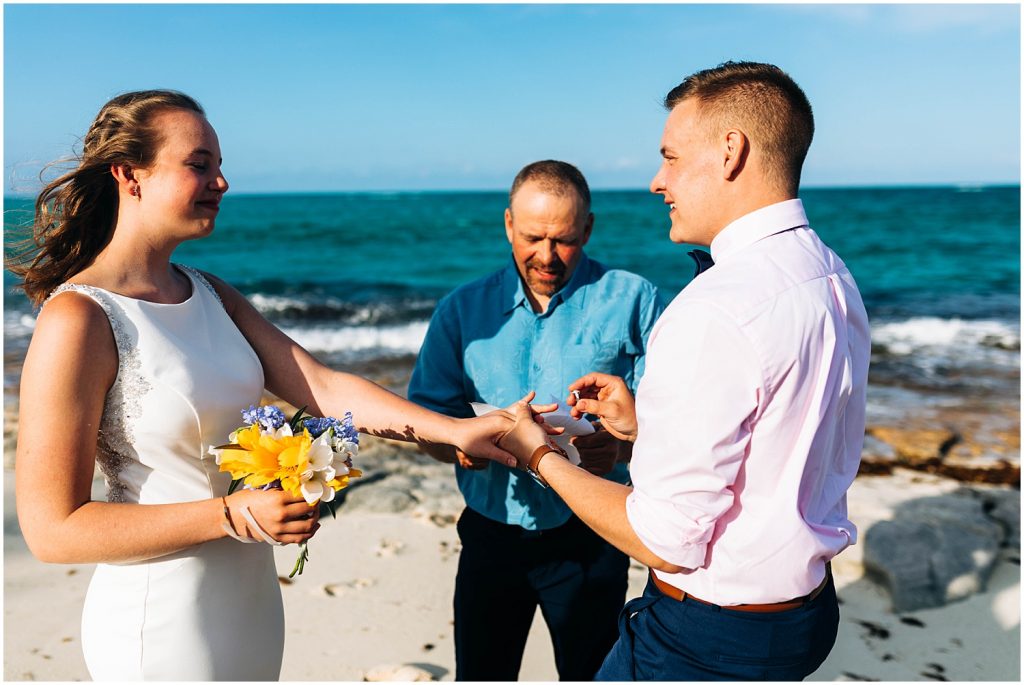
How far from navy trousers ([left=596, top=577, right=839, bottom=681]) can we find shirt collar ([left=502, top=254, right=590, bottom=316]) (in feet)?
4.87

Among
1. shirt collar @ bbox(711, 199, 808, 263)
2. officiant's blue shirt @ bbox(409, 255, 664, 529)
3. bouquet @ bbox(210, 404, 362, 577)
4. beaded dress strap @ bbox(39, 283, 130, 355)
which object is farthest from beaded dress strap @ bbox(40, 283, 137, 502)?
shirt collar @ bbox(711, 199, 808, 263)

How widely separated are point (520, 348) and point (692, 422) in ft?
5.43

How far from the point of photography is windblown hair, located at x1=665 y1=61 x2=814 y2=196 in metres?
2.30

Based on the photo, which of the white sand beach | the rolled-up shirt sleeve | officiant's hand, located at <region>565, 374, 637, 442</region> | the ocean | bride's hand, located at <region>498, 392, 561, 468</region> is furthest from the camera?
the ocean

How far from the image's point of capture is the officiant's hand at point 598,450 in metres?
3.44

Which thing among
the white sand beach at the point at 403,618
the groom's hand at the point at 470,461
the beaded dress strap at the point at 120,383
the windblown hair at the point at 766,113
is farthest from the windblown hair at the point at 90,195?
the white sand beach at the point at 403,618

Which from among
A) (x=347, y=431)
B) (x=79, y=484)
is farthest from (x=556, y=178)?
(x=79, y=484)

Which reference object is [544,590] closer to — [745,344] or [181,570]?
[181,570]

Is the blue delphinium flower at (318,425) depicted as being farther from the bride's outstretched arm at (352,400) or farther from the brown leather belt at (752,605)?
the brown leather belt at (752,605)

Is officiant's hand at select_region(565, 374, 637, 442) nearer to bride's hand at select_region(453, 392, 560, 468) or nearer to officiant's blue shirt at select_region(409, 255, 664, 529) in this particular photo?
bride's hand at select_region(453, 392, 560, 468)

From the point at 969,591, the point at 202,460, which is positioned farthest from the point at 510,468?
the point at 969,591

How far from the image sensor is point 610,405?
319 cm

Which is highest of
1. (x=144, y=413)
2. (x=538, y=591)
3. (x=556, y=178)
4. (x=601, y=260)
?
(x=556, y=178)

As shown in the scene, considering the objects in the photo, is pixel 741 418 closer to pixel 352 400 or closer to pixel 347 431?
pixel 347 431
